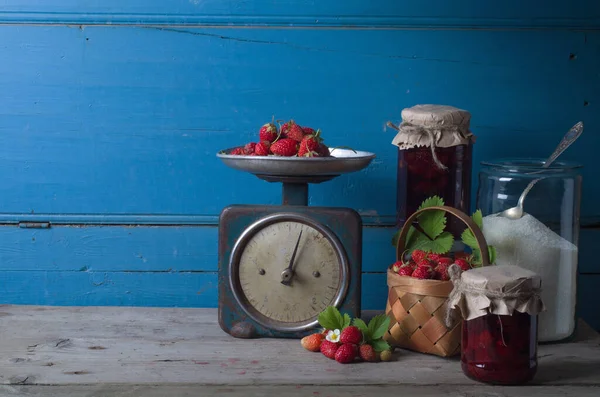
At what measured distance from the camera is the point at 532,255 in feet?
5.04

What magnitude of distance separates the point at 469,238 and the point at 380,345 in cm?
30

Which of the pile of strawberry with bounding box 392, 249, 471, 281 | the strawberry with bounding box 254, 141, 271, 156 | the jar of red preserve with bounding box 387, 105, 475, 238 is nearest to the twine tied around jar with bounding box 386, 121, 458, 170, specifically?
the jar of red preserve with bounding box 387, 105, 475, 238

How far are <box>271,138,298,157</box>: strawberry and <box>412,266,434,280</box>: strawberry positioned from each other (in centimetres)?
35

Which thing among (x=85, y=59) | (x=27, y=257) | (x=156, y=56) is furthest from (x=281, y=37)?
(x=27, y=257)

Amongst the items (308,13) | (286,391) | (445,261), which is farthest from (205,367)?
(308,13)

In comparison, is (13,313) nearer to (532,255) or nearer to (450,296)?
(450,296)

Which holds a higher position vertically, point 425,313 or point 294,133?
point 294,133

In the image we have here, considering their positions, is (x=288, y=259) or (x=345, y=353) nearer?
(x=345, y=353)

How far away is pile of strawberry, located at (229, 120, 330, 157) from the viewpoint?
155 centimetres

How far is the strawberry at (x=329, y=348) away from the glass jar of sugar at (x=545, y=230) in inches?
15.6

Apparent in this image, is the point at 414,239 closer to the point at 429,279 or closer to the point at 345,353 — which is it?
the point at 429,279

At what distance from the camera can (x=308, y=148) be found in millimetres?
1547

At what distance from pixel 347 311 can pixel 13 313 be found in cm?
82

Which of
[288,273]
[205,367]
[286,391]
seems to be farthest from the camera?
[288,273]
